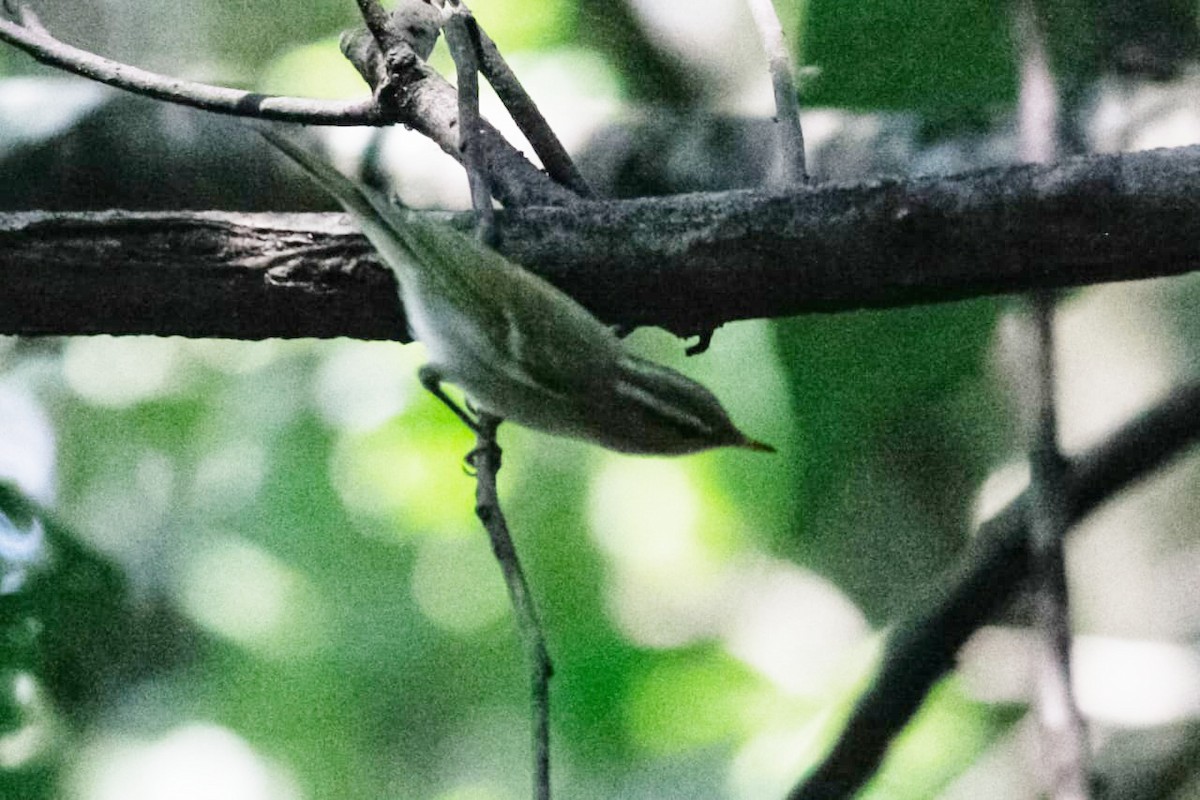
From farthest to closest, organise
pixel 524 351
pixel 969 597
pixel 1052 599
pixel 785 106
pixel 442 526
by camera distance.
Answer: pixel 442 526 → pixel 969 597 → pixel 785 106 → pixel 1052 599 → pixel 524 351

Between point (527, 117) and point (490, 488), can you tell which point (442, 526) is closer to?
point (527, 117)

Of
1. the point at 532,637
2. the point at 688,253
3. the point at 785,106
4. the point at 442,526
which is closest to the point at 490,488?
the point at 532,637


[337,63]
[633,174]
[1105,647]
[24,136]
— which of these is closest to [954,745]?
[1105,647]

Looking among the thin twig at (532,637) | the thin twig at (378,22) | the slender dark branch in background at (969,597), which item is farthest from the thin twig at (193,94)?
the slender dark branch in background at (969,597)

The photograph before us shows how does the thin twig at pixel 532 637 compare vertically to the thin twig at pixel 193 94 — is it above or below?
below

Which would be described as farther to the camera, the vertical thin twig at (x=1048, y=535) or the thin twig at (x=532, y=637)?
the vertical thin twig at (x=1048, y=535)

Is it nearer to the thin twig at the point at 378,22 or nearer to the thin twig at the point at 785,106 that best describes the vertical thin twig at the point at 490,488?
the thin twig at the point at 378,22

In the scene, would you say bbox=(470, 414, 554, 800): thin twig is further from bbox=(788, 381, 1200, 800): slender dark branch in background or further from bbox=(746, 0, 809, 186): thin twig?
bbox=(788, 381, 1200, 800): slender dark branch in background
